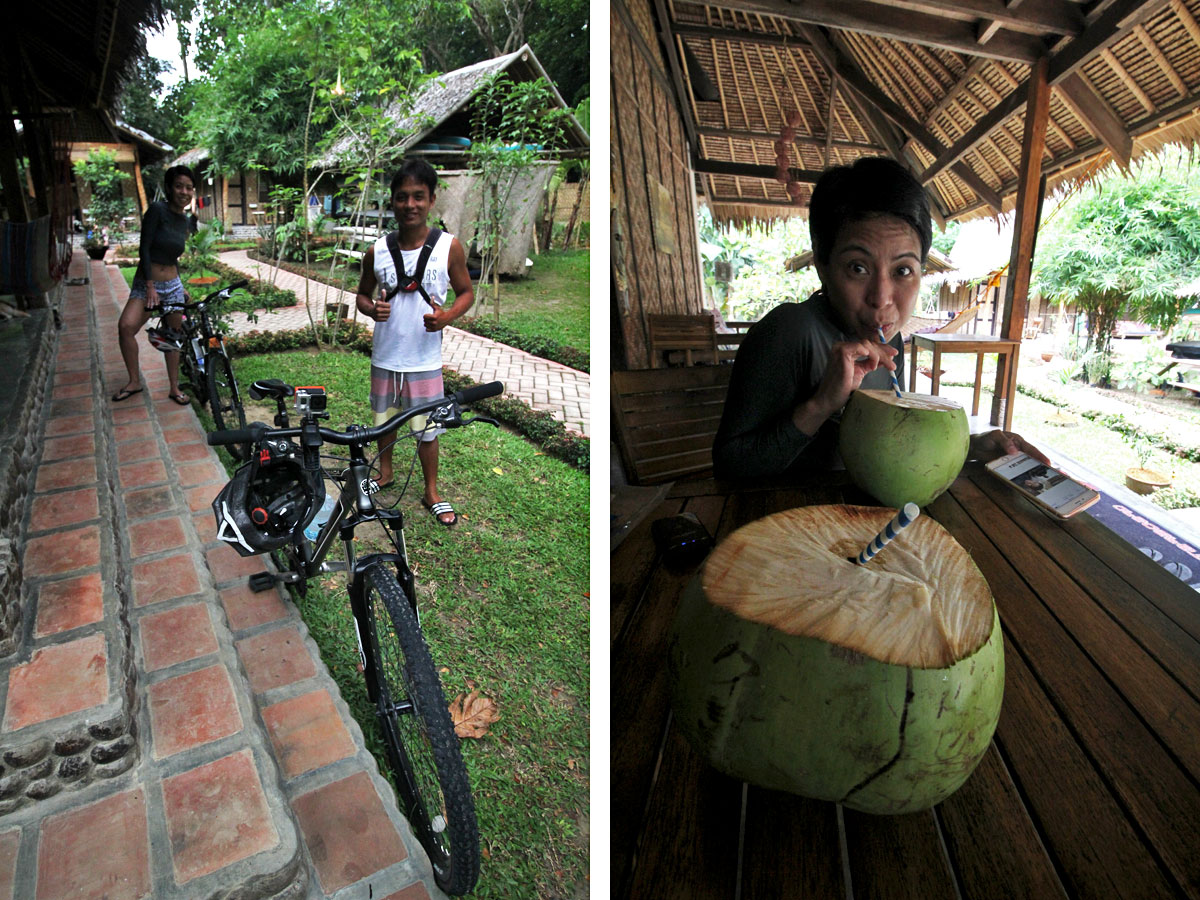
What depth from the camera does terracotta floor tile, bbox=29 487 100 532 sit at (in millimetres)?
973

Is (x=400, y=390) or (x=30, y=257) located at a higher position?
(x=30, y=257)

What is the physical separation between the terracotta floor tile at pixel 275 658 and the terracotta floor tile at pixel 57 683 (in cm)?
23

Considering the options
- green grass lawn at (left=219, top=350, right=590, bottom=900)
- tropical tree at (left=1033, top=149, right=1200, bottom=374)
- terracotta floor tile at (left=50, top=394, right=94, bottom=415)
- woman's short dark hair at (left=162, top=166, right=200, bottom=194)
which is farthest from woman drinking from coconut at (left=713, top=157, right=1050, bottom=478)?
terracotta floor tile at (left=50, top=394, right=94, bottom=415)

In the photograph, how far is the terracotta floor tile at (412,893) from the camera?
3.32ft

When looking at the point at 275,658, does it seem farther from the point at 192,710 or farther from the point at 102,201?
the point at 102,201

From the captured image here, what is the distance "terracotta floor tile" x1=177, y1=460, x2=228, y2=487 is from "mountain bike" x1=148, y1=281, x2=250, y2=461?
0.10 meters

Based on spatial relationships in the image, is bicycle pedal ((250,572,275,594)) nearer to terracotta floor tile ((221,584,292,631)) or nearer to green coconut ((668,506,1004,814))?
terracotta floor tile ((221,584,292,631))

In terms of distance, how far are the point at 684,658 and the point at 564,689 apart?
921 millimetres

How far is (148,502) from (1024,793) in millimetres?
1169

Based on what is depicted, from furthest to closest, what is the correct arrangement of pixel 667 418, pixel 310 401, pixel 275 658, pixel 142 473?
pixel 275 658, pixel 142 473, pixel 310 401, pixel 667 418

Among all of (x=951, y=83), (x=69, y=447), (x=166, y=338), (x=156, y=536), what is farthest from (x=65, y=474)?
(x=951, y=83)

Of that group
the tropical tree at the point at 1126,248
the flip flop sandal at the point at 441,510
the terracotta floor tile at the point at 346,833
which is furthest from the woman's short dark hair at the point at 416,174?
the terracotta floor tile at the point at 346,833

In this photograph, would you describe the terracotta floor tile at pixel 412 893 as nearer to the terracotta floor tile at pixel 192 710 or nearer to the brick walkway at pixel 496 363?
the terracotta floor tile at pixel 192 710

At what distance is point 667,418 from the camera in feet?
2.41
